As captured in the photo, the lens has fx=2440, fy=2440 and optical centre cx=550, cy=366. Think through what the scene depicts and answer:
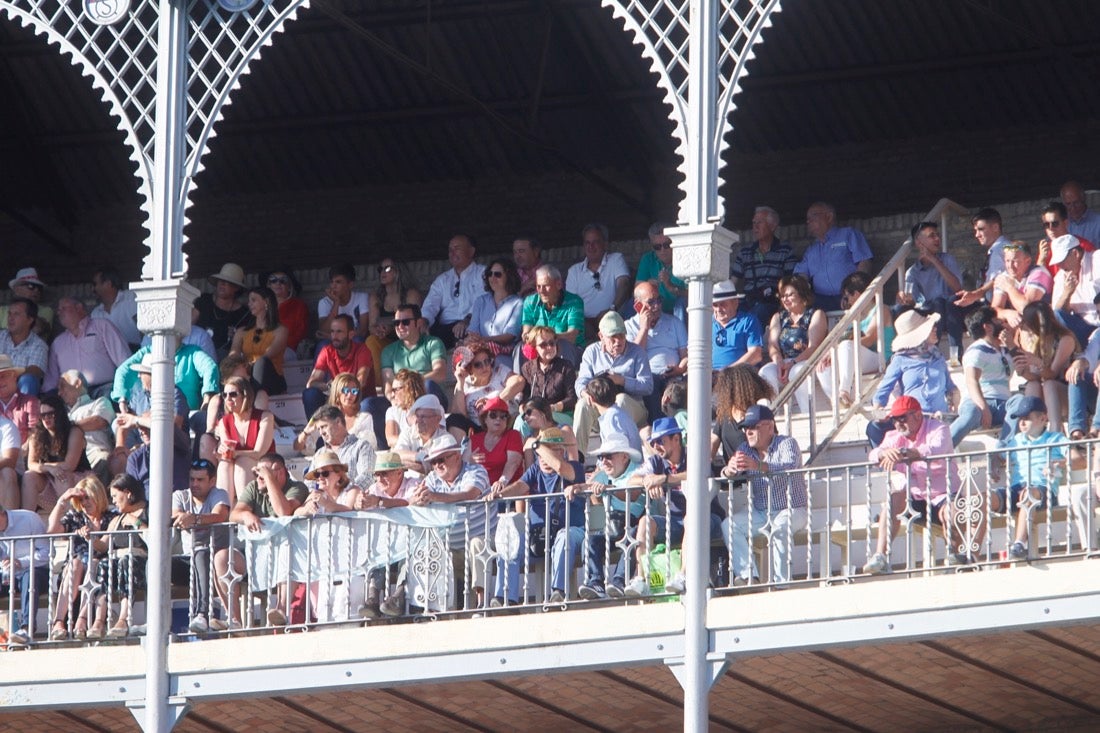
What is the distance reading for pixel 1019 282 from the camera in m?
16.0

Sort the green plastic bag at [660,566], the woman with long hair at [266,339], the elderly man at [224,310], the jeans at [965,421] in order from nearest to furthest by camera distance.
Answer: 1. the green plastic bag at [660,566]
2. the jeans at [965,421]
3. the woman with long hair at [266,339]
4. the elderly man at [224,310]

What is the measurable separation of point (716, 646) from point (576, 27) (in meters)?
8.92

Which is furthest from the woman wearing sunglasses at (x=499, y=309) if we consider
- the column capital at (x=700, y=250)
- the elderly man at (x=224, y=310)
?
the column capital at (x=700, y=250)

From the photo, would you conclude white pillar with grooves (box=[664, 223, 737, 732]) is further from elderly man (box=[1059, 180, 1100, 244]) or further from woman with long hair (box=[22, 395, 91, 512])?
woman with long hair (box=[22, 395, 91, 512])

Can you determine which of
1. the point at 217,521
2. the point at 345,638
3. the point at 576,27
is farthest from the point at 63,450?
the point at 576,27

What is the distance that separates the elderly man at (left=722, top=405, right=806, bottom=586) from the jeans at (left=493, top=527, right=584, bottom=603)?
0.91 m

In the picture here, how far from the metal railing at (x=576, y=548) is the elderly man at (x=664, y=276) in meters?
2.66

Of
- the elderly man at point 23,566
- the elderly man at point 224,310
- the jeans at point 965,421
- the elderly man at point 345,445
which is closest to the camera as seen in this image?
the jeans at point 965,421

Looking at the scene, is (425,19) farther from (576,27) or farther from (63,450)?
(63,450)

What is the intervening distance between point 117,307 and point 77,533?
4.62 metres

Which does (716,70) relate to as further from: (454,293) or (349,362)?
(454,293)

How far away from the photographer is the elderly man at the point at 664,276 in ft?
58.6

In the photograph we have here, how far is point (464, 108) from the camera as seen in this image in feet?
74.8

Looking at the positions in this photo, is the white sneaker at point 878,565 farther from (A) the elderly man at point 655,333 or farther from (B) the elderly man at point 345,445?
(B) the elderly man at point 345,445
